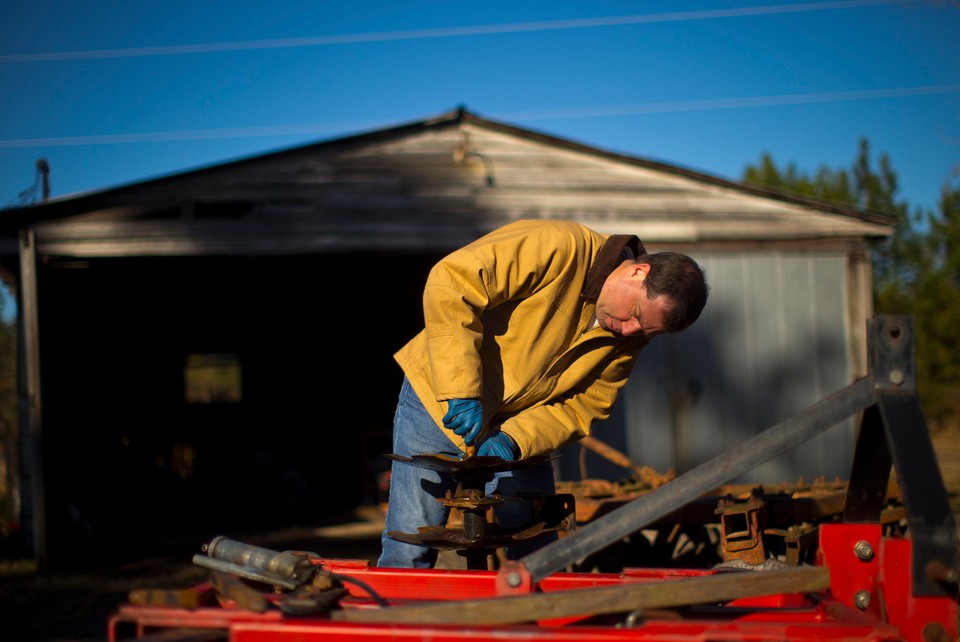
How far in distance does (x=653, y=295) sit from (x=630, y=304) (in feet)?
0.35

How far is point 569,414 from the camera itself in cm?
299

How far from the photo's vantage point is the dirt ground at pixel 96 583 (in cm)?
509

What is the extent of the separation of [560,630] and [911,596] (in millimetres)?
810

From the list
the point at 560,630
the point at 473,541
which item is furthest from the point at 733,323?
the point at 560,630

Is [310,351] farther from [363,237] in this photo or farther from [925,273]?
[925,273]

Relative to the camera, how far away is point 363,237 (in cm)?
759

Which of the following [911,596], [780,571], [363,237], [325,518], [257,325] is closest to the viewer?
[911,596]

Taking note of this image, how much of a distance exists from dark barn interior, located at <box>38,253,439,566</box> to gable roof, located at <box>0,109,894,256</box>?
1.90ft

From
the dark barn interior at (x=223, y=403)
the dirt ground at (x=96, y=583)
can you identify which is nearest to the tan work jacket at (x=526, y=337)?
the dirt ground at (x=96, y=583)

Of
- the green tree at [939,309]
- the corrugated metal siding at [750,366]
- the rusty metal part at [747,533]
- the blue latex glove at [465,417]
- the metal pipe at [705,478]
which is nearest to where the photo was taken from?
the metal pipe at [705,478]

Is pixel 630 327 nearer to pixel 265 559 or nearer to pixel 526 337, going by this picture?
pixel 526 337

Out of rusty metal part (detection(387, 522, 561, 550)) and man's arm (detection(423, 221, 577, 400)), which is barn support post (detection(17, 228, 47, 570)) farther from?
man's arm (detection(423, 221, 577, 400))

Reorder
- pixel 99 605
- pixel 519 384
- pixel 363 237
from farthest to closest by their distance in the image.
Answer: pixel 363 237
pixel 99 605
pixel 519 384

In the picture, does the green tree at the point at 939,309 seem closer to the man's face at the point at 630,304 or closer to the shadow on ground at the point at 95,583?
the shadow on ground at the point at 95,583
